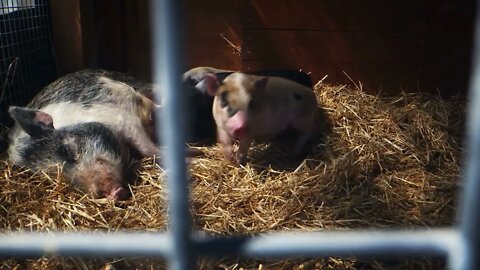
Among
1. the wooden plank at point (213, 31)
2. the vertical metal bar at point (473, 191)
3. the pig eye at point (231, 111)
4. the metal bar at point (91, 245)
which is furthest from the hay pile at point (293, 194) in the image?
the vertical metal bar at point (473, 191)

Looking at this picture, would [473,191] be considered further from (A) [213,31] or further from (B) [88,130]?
(A) [213,31]

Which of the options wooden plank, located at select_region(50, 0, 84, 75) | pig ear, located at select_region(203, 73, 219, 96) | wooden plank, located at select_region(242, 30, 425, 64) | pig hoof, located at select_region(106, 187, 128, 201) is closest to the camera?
pig hoof, located at select_region(106, 187, 128, 201)

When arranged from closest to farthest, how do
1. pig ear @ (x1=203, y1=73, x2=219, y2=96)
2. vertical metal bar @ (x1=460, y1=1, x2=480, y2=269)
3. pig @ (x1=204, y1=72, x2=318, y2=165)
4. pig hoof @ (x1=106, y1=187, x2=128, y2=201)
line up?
1. vertical metal bar @ (x1=460, y1=1, x2=480, y2=269)
2. pig hoof @ (x1=106, y1=187, x2=128, y2=201)
3. pig @ (x1=204, y1=72, x2=318, y2=165)
4. pig ear @ (x1=203, y1=73, x2=219, y2=96)

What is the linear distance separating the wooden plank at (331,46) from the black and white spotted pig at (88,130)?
116cm

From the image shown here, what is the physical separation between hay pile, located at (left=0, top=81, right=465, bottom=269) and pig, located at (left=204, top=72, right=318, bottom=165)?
0.15 m

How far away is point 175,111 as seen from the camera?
823 millimetres

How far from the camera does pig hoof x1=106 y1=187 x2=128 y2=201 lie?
10.6 ft

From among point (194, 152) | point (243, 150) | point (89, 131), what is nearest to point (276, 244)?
point (243, 150)

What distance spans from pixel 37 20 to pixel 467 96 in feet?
12.0

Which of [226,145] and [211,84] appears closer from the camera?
[226,145]

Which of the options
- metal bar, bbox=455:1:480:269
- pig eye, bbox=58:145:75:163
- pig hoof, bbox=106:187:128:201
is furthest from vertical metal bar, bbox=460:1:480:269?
pig eye, bbox=58:145:75:163

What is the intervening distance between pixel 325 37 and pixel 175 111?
417 cm

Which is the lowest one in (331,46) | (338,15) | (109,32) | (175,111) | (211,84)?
(211,84)

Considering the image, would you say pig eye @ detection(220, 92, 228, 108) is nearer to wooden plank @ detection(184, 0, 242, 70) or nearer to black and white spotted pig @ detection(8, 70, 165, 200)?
black and white spotted pig @ detection(8, 70, 165, 200)
